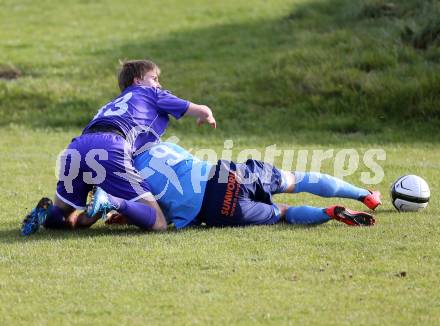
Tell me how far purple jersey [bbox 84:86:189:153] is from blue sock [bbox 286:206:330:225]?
4.42 ft

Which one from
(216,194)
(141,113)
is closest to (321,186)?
(216,194)

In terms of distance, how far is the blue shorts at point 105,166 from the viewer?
7617 millimetres

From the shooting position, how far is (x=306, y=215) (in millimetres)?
7879

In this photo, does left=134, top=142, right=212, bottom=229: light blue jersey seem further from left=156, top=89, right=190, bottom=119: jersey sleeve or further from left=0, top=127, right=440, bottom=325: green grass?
left=156, top=89, right=190, bottom=119: jersey sleeve

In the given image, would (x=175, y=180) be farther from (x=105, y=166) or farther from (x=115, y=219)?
(x=115, y=219)

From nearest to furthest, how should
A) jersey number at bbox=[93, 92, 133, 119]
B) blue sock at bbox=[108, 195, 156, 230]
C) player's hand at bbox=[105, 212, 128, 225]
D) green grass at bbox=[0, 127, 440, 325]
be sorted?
green grass at bbox=[0, 127, 440, 325] < blue sock at bbox=[108, 195, 156, 230] < jersey number at bbox=[93, 92, 133, 119] < player's hand at bbox=[105, 212, 128, 225]

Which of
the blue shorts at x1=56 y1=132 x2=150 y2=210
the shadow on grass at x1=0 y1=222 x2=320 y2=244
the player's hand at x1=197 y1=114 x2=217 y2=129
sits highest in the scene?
the player's hand at x1=197 y1=114 x2=217 y2=129

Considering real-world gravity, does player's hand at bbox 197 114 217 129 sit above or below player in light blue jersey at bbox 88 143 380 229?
above

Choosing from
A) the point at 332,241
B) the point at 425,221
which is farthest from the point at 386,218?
the point at 332,241

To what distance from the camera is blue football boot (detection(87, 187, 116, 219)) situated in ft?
23.3

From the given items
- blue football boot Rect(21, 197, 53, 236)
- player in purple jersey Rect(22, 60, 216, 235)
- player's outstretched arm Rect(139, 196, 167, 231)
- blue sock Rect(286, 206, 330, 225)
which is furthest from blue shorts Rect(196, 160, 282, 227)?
blue football boot Rect(21, 197, 53, 236)

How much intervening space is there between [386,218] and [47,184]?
13.9 ft

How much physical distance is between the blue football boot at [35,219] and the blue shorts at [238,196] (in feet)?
4.40

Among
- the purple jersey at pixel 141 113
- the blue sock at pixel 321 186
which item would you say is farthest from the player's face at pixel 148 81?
the blue sock at pixel 321 186
